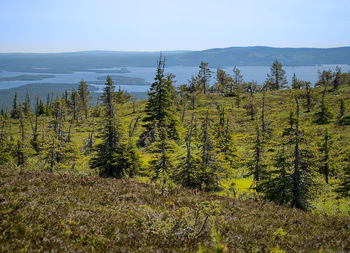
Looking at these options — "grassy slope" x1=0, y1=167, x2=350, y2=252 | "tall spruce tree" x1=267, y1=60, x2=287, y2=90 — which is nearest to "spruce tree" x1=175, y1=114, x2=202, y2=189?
"grassy slope" x1=0, y1=167, x2=350, y2=252

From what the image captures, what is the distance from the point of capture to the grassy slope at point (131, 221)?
6.96 meters

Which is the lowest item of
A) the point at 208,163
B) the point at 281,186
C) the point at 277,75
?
the point at 281,186

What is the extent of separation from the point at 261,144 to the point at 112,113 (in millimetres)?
13563

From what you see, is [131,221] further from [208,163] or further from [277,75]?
[277,75]

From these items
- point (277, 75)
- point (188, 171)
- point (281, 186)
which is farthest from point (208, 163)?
point (277, 75)

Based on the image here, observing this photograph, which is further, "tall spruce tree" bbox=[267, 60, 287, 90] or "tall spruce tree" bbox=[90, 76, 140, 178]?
"tall spruce tree" bbox=[267, 60, 287, 90]

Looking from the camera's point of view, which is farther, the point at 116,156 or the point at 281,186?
the point at 116,156

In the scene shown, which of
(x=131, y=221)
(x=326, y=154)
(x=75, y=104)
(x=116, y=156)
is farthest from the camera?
(x=75, y=104)

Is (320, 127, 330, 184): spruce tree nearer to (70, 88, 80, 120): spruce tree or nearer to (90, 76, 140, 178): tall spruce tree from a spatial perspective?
(90, 76, 140, 178): tall spruce tree

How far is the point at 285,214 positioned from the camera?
11703 mm

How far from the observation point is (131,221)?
28.1ft

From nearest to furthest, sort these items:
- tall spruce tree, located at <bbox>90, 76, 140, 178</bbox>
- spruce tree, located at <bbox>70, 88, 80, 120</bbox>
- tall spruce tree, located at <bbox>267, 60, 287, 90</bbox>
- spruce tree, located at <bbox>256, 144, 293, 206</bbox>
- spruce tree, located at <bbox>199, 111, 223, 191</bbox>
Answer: spruce tree, located at <bbox>256, 144, 293, 206</bbox>
spruce tree, located at <bbox>199, 111, 223, 191</bbox>
tall spruce tree, located at <bbox>90, 76, 140, 178</bbox>
spruce tree, located at <bbox>70, 88, 80, 120</bbox>
tall spruce tree, located at <bbox>267, 60, 287, 90</bbox>

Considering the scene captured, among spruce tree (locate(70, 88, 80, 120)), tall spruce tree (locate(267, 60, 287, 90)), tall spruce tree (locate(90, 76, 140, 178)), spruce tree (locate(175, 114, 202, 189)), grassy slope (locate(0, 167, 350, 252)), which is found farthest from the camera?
tall spruce tree (locate(267, 60, 287, 90))

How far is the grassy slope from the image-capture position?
6.96 m
